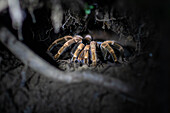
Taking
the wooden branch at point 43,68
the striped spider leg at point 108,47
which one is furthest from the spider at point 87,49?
the wooden branch at point 43,68

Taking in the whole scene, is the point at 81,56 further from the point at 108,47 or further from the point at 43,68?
the point at 43,68

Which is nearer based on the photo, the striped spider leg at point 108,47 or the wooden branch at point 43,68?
the wooden branch at point 43,68

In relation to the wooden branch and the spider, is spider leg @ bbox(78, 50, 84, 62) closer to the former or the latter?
the spider

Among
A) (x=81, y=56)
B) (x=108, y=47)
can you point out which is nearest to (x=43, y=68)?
(x=81, y=56)

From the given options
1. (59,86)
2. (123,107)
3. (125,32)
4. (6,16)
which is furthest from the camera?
(125,32)

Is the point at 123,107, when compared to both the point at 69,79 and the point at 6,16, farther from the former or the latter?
the point at 6,16

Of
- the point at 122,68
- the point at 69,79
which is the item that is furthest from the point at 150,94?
the point at 69,79

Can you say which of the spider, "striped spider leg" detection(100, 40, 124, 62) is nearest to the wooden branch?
the spider

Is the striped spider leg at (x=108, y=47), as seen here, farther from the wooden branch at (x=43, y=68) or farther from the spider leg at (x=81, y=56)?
the wooden branch at (x=43, y=68)
